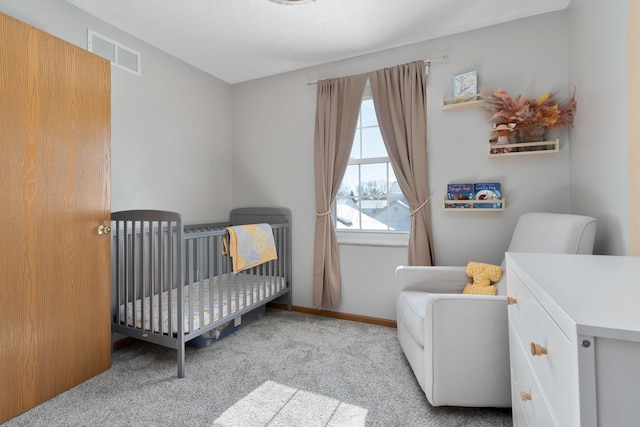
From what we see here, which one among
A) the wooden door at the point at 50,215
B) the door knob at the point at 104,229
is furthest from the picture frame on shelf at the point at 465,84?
the door knob at the point at 104,229

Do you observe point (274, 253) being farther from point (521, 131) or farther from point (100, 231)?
point (521, 131)

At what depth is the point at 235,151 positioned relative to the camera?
3350 millimetres

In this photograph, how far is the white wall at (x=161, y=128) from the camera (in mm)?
2062

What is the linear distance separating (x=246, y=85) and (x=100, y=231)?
2.10m

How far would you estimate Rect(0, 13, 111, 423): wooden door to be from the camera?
1.48 m

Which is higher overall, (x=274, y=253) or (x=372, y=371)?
(x=274, y=253)

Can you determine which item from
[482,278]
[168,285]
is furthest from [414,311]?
[168,285]

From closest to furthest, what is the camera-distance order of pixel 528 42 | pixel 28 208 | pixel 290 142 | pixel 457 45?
pixel 28 208, pixel 528 42, pixel 457 45, pixel 290 142

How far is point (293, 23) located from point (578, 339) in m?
2.45

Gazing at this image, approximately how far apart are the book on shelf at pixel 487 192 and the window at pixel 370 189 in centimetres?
55

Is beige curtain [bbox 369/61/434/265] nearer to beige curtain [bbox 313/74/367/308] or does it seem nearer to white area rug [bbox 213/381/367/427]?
beige curtain [bbox 313/74/367/308]

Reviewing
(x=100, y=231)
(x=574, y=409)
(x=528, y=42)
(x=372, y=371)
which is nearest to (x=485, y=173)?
(x=528, y=42)

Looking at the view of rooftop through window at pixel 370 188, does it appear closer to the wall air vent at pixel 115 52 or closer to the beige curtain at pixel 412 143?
the beige curtain at pixel 412 143

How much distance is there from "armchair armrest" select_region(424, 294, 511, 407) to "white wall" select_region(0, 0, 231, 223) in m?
2.26
